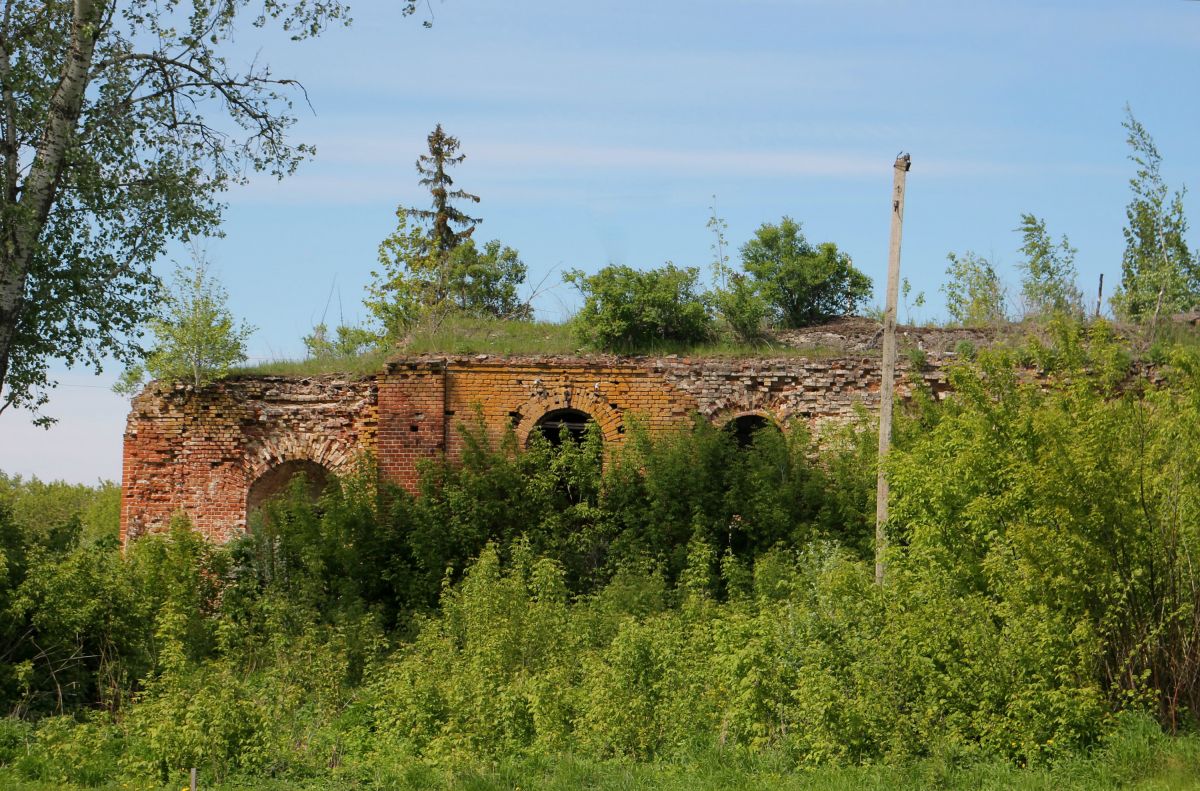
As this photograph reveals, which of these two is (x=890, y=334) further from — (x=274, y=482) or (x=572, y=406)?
(x=274, y=482)

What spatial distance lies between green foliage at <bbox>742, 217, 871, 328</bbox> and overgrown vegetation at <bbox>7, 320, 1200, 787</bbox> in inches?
220

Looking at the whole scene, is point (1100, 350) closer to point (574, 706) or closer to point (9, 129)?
point (574, 706)

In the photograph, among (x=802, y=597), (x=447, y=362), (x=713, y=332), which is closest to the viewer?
(x=802, y=597)

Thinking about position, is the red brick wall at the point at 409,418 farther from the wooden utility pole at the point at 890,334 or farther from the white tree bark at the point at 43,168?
the wooden utility pole at the point at 890,334

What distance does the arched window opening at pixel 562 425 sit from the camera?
653 inches

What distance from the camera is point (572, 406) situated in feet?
54.6

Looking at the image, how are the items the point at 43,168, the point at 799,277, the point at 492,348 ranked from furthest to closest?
the point at 799,277 → the point at 492,348 → the point at 43,168

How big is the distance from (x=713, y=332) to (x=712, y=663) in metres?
8.10

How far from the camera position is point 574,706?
9.87 metres

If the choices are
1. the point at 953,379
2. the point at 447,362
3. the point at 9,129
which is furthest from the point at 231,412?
the point at 953,379

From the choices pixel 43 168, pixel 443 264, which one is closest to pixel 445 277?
pixel 443 264

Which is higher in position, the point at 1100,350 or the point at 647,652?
the point at 1100,350

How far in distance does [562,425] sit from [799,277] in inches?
231

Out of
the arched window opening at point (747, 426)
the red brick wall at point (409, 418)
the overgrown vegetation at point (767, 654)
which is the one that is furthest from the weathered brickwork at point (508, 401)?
the overgrown vegetation at point (767, 654)
